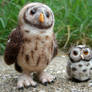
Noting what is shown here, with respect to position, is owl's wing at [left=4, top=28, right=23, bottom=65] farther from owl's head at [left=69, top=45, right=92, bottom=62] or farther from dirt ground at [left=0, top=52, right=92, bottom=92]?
owl's head at [left=69, top=45, right=92, bottom=62]

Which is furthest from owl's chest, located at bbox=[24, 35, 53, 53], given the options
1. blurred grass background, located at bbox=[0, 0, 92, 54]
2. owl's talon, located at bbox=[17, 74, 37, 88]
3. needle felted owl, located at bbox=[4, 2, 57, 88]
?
blurred grass background, located at bbox=[0, 0, 92, 54]

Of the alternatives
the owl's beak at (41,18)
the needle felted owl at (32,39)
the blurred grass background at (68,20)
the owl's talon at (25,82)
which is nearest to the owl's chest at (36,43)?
the needle felted owl at (32,39)

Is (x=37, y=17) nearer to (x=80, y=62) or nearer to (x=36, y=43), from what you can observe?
(x=36, y=43)

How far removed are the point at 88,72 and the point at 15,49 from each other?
629 mm

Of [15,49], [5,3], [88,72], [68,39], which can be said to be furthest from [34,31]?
[68,39]

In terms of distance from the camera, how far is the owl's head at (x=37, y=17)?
2.22 meters

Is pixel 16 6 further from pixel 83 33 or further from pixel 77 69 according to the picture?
pixel 77 69

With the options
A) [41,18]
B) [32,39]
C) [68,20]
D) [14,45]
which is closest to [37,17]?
[41,18]

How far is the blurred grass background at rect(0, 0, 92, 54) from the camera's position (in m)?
3.81

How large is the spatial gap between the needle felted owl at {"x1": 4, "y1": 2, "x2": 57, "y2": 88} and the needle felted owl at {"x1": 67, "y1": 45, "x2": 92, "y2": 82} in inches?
8.3

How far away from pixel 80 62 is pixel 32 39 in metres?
0.47

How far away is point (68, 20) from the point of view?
4250mm

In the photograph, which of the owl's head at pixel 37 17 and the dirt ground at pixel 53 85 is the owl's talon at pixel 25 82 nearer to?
the dirt ground at pixel 53 85

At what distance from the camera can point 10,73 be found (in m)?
2.89
